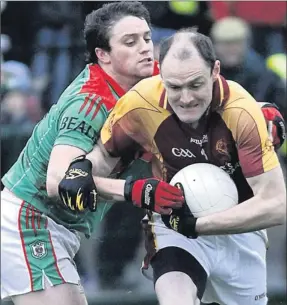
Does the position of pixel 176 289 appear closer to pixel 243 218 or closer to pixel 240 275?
pixel 243 218

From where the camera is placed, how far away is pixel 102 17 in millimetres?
6223

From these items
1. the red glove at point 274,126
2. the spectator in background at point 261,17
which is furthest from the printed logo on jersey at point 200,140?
the spectator in background at point 261,17

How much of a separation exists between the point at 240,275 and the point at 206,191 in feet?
2.16

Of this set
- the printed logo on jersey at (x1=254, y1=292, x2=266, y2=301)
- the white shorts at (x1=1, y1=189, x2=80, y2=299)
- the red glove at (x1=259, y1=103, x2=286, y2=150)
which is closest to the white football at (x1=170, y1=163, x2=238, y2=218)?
the red glove at (x1=259, y1=103, x2=286, y2=150)

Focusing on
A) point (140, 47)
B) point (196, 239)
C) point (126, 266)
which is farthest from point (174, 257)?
point (126, 266)

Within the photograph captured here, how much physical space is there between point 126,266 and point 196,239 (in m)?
2.71

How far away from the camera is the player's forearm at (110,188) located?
18.1 ft

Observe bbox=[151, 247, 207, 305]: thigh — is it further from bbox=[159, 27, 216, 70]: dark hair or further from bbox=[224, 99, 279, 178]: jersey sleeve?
bbox=[159, 27, 216, 70]: dark hair

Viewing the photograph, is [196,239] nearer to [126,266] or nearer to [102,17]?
[102,17]

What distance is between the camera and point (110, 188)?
5.55 m

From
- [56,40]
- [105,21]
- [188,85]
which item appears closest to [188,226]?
[188,85]

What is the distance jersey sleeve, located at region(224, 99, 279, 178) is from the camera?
5426 millimetres

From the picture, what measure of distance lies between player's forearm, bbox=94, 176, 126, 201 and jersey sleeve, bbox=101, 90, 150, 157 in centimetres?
19

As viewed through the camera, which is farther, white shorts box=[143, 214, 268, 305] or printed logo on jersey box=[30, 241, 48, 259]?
printed logo on jersey box=[30, 241, 48, 259]
